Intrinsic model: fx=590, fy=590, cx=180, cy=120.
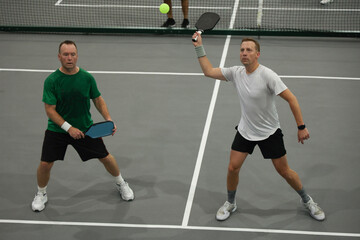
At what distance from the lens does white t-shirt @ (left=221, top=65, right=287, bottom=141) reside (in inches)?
221

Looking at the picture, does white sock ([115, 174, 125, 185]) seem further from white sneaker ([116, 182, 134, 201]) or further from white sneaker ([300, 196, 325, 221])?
white sneaker ([300, 196, 325, 221])

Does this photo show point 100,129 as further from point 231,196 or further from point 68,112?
point 231,196

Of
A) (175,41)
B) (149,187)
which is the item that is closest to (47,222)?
A: (149,187)

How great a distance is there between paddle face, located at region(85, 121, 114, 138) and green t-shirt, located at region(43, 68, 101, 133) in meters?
0.29

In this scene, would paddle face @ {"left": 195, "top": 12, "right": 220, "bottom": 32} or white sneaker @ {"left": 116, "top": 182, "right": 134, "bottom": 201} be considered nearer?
paddle face @ {"left": 195, "top": 12, "right": 220, "bottom": 32}

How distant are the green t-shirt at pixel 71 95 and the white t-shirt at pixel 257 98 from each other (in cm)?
141

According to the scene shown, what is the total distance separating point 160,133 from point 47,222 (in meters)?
2.32

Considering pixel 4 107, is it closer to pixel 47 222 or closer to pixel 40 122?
pixel 40 122

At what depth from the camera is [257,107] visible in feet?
18.7

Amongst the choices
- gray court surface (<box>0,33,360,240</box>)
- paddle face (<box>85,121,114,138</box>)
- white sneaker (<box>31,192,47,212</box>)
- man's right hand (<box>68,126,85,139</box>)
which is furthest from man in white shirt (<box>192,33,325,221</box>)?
white sneaker (<box>31,192,47,212</box>)

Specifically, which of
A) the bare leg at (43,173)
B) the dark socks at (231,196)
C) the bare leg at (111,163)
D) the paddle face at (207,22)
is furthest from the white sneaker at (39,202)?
the paddle face at (207,22)

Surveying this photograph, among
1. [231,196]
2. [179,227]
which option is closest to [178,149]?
[231,196]

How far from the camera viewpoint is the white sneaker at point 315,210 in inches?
246

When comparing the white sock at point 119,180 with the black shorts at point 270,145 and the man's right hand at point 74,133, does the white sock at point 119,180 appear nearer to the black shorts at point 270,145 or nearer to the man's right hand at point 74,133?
the man's right hand at point 74,133
